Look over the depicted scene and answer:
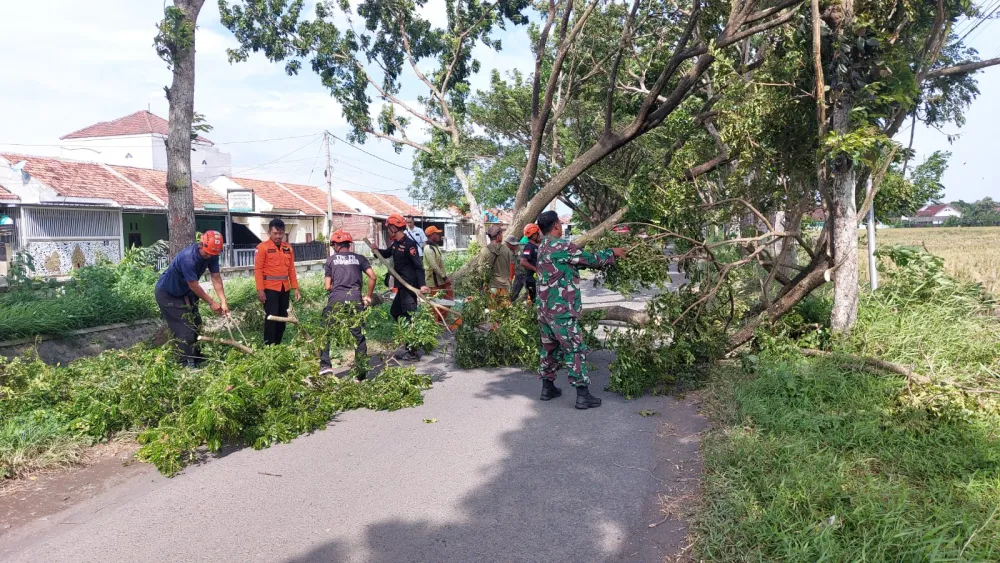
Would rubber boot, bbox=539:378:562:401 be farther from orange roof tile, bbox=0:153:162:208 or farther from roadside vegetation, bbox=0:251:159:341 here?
orange roof tile, bbox=0:153:162:208

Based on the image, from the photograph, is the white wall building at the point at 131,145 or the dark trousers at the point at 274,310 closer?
the dark trousers at the point at 274,310

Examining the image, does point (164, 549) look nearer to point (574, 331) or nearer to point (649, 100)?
point (574, 331)

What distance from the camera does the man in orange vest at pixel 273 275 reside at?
7457 millimetres

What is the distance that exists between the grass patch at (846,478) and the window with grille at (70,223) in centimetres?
2175

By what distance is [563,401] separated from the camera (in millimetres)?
6246

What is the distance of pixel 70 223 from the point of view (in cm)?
2066

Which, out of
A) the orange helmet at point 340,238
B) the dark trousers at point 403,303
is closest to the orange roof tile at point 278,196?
the dark trousers at point 403,303

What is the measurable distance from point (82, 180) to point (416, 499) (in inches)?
947

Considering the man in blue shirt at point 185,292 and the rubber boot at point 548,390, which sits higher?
the man in blue shirt at point 185,292

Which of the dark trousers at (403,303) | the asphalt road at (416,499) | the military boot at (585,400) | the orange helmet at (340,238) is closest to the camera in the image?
the asphalt road at (416,499)

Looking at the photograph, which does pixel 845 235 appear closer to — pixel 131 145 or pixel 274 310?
pixel 274 310

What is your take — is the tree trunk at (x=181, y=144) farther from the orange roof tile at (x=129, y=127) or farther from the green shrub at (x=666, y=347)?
the orange roof tile at (x=129, y=127)

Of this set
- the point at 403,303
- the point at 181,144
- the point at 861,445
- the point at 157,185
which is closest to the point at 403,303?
the point at 403,303

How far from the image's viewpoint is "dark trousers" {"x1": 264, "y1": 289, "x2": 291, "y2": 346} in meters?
7.53
